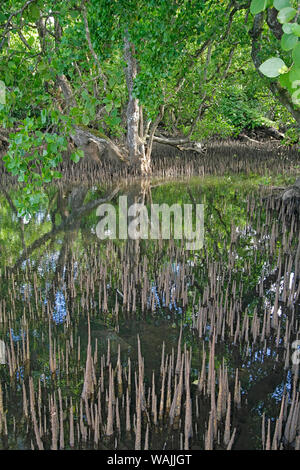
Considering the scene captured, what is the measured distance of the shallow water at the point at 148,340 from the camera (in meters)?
2.62

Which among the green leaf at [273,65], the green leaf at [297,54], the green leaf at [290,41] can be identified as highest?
the green leaf at [290,41]

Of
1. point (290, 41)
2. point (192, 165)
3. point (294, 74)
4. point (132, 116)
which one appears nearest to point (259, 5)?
point (290, 41)

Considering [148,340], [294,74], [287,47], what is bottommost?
[148,340]

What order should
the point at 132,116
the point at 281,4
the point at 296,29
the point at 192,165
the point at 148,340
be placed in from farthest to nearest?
1. the point at 192,165
2. the point at 132,116
3. the point at 148,340
4. the point at 281,4
5. the point at 296,29

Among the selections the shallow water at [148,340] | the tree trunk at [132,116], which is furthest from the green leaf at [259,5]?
the tree trunk at [132,116]

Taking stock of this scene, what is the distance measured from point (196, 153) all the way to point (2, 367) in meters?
15.7

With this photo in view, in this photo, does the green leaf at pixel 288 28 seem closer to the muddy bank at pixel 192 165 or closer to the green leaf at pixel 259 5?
the green leaf at pixel 259 5

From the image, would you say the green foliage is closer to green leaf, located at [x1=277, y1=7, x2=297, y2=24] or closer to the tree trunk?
green leaf, located at [x1=277, y1=7, x2=297, y2=24]

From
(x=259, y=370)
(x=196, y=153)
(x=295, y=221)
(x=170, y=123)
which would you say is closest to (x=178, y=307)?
(x=259, y=370)

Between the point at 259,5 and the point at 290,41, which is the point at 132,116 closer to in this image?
the point at 259,5

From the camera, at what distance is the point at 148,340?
376 cm

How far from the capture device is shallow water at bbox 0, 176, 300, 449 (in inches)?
103

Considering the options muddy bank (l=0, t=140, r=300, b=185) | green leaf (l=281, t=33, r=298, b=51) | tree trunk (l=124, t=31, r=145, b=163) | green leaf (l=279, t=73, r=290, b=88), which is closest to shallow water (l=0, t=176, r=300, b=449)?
green leaf (l=279, t=73, r=290, b=88)
